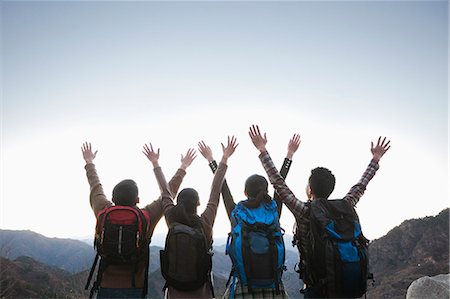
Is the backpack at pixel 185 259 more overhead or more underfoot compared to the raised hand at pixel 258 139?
more underfoot

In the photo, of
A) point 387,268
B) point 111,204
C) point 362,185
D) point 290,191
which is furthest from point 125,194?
point 387,268

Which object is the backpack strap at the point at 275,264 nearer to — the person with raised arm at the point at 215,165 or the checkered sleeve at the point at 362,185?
the person with raised arm at the point at 215,165

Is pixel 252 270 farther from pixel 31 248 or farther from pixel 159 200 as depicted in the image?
pixel 31 248

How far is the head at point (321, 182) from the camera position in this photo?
442 cm

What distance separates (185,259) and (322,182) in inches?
A: 86.3

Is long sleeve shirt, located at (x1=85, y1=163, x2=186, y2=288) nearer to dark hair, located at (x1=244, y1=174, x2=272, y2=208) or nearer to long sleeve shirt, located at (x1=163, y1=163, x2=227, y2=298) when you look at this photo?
long sleeve shirt, located at (x1=163, y1=163, x2=227, y2=298)

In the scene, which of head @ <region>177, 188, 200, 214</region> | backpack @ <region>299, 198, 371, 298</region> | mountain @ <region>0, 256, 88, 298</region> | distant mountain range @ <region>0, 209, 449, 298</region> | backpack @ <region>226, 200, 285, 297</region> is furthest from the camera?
distant mountain range @ <region>0, 209, 449, 298</region>

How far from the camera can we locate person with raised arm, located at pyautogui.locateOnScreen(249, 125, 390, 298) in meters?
3.90

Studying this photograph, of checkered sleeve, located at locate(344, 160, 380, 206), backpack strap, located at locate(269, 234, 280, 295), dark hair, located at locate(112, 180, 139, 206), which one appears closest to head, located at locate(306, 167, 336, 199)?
checkered sleeve, located at locate(344, 160, 380, 206)

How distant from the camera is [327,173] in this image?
14.7 ft

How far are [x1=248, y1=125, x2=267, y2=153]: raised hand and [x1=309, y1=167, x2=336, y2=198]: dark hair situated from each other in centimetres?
91

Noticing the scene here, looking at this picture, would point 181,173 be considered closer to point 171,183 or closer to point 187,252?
point 171,183

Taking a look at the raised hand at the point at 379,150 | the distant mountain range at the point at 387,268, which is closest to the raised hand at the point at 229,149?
the raised hand at the point at 379,150

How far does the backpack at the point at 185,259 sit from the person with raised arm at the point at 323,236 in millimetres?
1344
